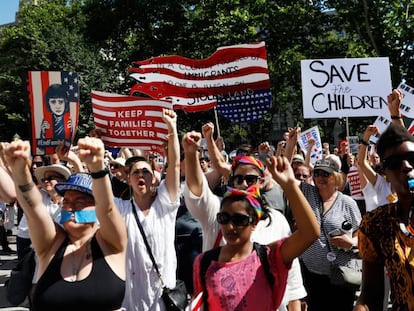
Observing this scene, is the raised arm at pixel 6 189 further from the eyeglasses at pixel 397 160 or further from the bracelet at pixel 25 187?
the eyeglasses at pixel 397 160

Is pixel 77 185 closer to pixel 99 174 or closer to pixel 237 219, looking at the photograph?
pixel 99 174

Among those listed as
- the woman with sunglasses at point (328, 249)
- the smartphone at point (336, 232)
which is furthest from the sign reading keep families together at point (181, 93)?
the smartphone at point (336, 232)

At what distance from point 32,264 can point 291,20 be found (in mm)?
19780

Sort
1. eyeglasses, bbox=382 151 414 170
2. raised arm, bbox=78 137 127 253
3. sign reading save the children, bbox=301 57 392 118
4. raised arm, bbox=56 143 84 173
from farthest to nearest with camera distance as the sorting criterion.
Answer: sign reading save the children, bbox=301 57 392 118, raised arm, bbox=56 143 84 173, raised arm, bbox=78 137 127 253, eyeglasses, bbox=382 151 414 170

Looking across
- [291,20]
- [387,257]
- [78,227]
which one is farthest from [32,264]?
[291,20]

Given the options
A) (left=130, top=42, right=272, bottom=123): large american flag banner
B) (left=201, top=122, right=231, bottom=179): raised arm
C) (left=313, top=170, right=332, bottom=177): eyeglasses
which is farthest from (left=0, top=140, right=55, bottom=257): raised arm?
(left=130, top=42, right=272, bottom=123): large american flag banner

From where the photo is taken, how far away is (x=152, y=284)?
363 centimetres

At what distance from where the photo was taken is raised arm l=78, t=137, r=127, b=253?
8.43 feet

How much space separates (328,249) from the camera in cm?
438

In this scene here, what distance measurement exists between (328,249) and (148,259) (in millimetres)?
1546

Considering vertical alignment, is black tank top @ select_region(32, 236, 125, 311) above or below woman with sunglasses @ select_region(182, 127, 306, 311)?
below

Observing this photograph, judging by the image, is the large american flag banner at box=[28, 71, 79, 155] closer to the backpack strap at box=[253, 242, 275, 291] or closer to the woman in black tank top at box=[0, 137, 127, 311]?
the woman in black tank top at box=[0, 137, 127, 311]

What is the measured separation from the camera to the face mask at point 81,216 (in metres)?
2.83

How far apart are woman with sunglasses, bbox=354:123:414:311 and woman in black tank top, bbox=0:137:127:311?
1.20m
